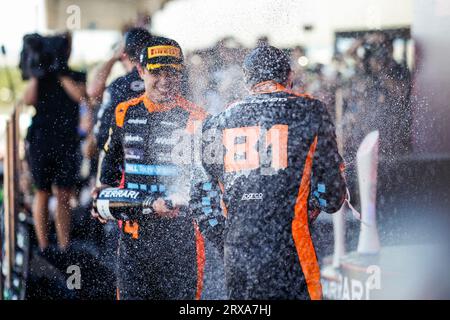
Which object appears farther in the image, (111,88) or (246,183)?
(111,88)

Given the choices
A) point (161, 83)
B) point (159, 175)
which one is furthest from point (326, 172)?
point (161, 83)

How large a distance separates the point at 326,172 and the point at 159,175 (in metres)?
0.77

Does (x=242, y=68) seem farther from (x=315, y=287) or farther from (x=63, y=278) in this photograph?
(x=63, y=278)

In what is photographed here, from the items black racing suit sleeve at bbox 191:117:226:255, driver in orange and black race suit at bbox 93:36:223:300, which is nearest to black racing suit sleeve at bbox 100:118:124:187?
driver in orange and black race suit at bbox 93:36:223:300

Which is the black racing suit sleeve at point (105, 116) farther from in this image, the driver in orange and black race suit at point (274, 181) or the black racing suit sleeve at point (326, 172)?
the black racing suit sleeve at point (326, 172)

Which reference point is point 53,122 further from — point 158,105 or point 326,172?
point 326,172

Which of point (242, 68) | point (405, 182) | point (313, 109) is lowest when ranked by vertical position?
point (405, 182)

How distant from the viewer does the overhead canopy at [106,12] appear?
2871 millimetres

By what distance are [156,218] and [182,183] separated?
0.21 m

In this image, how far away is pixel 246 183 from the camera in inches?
109

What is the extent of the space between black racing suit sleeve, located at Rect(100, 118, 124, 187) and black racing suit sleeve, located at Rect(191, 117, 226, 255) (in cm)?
37

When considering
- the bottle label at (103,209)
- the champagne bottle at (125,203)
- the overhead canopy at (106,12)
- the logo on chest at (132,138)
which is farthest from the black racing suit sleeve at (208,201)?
the overhead canopy at (106,12)

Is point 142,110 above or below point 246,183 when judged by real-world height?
above
